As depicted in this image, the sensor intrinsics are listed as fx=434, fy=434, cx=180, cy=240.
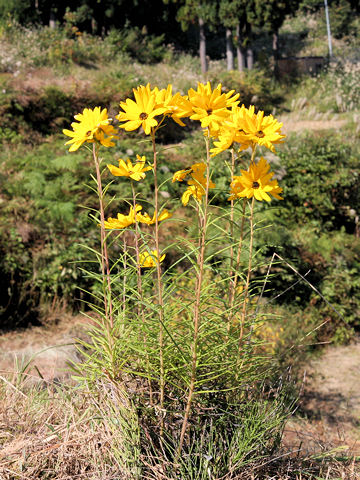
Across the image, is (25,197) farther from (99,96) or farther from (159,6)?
(159,6)

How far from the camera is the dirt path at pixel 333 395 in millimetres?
3104

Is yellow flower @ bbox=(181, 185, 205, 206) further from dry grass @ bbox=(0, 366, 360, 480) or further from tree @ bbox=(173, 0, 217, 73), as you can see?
tree @ bbox=(173, 0, 217, 73)

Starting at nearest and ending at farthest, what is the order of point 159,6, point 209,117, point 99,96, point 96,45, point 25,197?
1. point 209,117
2. point 25,197
3. point 99,96
4. point 96,45
5. point 159,6

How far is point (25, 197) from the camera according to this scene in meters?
4.77

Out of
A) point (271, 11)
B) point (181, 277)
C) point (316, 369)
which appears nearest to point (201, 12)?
point (271, 11)

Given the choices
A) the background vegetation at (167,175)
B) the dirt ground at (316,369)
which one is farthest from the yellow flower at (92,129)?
the dirt ground at (316,369)

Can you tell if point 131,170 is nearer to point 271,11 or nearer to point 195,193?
point 195,193

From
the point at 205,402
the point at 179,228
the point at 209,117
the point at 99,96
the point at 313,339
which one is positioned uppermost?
the point at 99,96

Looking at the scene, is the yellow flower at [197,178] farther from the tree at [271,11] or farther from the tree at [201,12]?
the tree at [201,12]

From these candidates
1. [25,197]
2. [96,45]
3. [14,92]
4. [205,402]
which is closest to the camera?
[205,402]

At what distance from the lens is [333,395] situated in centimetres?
359

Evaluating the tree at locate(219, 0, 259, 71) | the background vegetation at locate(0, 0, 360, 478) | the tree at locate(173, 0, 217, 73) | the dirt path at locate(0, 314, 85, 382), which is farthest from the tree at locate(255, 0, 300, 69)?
the dirt path at locate(0, 314, 85, 382)

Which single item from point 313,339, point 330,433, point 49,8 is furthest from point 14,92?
point 49,8

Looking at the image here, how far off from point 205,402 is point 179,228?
11.6 feet
